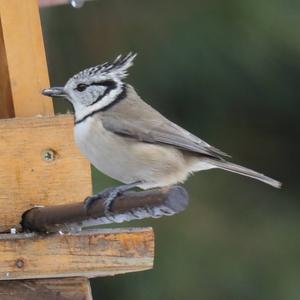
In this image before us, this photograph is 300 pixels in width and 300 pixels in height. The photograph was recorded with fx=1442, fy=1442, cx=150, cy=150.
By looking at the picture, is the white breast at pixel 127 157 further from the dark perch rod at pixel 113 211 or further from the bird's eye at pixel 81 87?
the dark perch rod at pixel 113 211

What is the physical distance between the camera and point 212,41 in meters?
7.75

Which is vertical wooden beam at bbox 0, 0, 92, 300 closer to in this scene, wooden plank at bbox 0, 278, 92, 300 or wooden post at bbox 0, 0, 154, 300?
wooden post at bbox 0, 0, 154, 300

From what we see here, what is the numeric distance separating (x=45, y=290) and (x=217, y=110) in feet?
10.8

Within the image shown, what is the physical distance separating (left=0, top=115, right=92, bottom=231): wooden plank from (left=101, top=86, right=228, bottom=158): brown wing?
0.18 metres

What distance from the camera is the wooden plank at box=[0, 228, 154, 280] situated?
4.79 m

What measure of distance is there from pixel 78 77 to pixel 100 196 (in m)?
0.77

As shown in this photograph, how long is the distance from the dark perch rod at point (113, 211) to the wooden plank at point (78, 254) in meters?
0.07

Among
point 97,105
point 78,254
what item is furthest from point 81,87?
point 78,254

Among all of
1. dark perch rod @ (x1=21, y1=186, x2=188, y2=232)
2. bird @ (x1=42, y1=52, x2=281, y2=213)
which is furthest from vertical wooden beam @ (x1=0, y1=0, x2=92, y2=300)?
dark perch rod @ (x1=21, y1=186, x2=188, y2=232)

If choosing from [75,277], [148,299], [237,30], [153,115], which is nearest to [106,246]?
[75,277]

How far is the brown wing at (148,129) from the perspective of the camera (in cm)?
516

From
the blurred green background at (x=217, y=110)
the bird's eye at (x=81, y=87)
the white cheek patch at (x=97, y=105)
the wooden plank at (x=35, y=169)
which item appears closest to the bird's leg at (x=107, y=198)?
the wooden plank at (x=35, y=169)

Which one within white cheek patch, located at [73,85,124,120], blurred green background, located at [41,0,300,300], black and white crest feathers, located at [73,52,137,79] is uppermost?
black and white crest feathers, located at [73,52,137,79]

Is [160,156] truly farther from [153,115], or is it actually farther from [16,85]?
[16,85]
